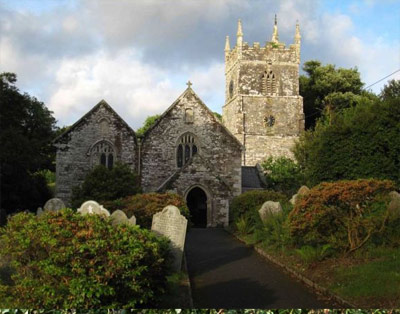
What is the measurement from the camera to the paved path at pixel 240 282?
11578 mm

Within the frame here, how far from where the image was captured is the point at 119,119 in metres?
36.2

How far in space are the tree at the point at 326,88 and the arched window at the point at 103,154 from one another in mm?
35010

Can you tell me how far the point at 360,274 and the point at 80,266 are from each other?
23.3ft

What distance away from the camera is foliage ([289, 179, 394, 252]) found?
15234 mm

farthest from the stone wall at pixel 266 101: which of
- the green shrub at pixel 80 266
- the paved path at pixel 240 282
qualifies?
the green shrub at pixel 80 266

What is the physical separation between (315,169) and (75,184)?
605 inches

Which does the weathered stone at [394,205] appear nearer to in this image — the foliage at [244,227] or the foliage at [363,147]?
the foliage at [363,147]

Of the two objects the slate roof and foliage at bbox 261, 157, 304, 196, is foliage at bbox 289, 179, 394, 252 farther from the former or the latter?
foliage at bbox 261, 157, 304, 196

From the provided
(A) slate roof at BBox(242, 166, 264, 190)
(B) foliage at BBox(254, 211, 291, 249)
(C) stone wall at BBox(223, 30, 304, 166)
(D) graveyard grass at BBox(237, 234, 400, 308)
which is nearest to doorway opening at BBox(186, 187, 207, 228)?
(A) slate roof at BBox(242, 166, 264, 190)

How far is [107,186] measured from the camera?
29.3 m

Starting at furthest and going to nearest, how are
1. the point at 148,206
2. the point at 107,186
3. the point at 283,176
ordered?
the point at 283,176 < the point at 107,186 < the point at 148,206

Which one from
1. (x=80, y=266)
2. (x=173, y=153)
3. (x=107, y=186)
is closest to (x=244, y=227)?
(x=107, y=186)

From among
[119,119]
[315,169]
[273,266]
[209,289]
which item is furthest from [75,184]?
[209,289]

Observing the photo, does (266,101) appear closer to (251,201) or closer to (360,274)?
(251,201)
